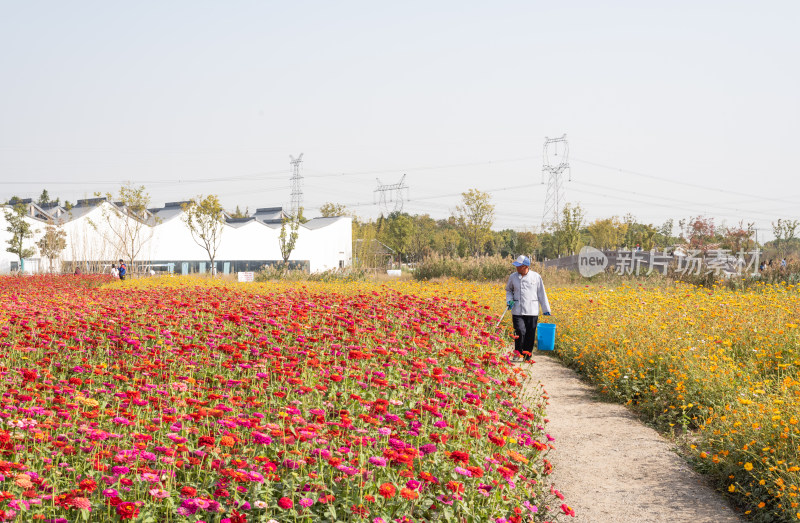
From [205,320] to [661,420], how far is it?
196 inches

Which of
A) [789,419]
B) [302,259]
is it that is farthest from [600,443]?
[302,259]

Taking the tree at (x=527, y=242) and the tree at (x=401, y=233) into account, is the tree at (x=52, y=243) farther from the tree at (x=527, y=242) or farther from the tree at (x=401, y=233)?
the tree at (x=527, y=242)

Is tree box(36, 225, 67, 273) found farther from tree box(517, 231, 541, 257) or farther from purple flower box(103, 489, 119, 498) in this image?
tree box(517, 231, 541, 257)

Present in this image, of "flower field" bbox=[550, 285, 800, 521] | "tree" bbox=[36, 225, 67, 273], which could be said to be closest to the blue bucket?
"flower field" bbox=[550, 285, 800, 521]

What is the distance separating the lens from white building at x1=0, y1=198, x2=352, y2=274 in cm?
3712

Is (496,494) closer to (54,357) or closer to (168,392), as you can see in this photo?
(168,392)

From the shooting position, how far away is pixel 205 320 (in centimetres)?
759

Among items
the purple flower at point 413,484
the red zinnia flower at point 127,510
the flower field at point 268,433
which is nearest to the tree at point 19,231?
the flower field at point 268,433

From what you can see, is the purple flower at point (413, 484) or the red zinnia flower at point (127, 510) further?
the purple flower at point (413, 484)

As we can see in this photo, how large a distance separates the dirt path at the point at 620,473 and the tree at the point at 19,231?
128 feet

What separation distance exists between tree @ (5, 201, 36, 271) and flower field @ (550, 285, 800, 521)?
35986 mm

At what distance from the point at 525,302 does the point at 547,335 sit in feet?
4.02

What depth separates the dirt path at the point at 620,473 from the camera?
4.33m

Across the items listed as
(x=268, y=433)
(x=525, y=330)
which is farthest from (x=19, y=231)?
(x=268, y=433)
